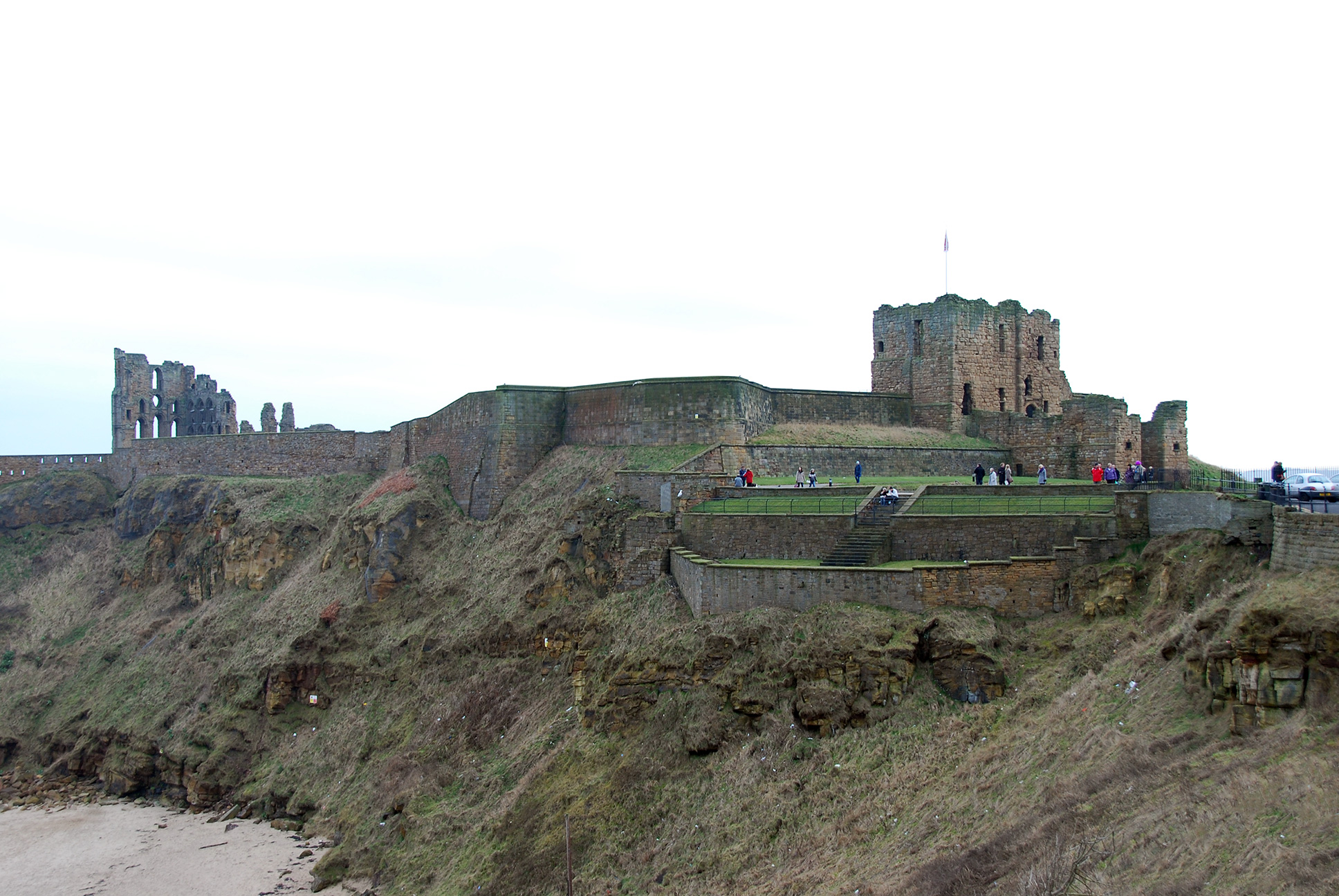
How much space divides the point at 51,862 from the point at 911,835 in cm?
2070

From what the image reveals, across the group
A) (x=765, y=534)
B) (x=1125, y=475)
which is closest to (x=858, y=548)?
(x=765, y=534)

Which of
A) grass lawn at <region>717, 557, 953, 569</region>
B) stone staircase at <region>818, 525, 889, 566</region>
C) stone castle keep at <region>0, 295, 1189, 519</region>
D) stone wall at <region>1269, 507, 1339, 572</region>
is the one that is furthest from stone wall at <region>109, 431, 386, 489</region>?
stone wall at <region>1269, 507, 1339, 572</region>

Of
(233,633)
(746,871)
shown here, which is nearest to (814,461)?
(746,871)

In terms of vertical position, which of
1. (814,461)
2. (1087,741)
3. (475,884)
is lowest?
(475,884)

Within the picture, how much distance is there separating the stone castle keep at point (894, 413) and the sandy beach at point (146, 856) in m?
11.1

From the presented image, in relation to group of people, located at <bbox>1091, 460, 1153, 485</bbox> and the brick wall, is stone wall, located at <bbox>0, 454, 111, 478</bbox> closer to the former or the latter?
the brick wall

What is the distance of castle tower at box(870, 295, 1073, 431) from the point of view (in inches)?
1225

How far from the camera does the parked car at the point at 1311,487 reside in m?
14.5

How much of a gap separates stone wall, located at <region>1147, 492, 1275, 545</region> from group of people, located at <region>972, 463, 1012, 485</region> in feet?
17.4

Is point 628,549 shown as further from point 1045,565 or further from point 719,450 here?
point 1045,565

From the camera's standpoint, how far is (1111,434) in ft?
89.9

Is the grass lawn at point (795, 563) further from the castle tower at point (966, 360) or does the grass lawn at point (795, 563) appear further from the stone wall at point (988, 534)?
the castle tower at point (966, 360)

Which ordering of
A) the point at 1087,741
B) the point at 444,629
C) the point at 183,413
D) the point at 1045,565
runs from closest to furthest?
the point at 1087,741 → the point at 1045,565 → the point at 444,629 → the point at 183,413

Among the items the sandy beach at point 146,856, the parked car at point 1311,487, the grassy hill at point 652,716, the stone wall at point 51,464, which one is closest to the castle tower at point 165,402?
the stone wall at point 51,464
